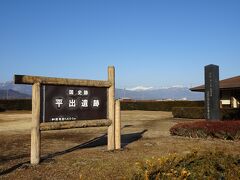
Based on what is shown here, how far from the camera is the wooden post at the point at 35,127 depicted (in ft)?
26.2

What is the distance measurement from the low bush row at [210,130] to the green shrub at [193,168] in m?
8.11

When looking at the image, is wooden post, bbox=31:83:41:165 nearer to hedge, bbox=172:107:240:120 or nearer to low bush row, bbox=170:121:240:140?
low bush row, bbox=170:121:240:140

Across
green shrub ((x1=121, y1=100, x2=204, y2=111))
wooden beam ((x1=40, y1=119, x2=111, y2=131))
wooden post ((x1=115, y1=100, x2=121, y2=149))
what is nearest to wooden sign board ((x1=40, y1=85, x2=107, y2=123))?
wooden beam ((x1=40, y1=119, x2=111, y2=131))

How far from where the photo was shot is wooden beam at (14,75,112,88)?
8.00m

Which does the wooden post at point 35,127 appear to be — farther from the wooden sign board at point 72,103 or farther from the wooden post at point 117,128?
the wooden post at point 117,128

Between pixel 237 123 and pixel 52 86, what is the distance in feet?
27.3

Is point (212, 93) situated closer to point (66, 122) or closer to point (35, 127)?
point (66, 122)

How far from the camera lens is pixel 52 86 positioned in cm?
898

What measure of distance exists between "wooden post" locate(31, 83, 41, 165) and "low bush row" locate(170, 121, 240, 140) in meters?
7.62

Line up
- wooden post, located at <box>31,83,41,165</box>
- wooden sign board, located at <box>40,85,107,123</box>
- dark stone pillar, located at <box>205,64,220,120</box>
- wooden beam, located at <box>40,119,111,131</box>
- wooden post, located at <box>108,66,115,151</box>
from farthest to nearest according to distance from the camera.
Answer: dark stone pillar, located at <box>205,64,220,120</box>
wooden post, located at <box>108,66,115,151</box>
wooden sign board, located at <box>40,85,107,123</box>
wooden beam, located at <box>40,119,111,131</box>
wooden post, located at <box>31,83,41,165</box>

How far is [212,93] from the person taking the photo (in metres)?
16.5

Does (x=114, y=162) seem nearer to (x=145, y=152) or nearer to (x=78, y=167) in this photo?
(x=78, y=167)

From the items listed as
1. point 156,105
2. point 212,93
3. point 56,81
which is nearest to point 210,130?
point 212,93

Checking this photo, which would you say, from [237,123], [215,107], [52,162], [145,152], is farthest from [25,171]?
[215,107]
